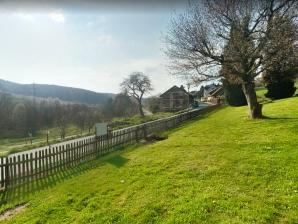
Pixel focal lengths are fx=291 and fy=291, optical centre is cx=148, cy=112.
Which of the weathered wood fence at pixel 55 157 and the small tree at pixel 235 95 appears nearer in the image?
the weathered wood fence at pixel 55 157

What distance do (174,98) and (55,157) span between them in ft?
234

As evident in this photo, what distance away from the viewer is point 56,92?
168 meters

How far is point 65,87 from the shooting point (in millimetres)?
179875

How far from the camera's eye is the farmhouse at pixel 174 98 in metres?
79.8

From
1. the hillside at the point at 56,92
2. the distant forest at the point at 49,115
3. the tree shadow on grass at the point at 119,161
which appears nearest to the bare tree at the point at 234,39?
the tree shadow on grass at the point at 119,161

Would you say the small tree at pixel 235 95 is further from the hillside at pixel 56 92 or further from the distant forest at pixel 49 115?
the hillside at pixel 56 92

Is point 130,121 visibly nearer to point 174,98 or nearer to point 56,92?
point 174,98

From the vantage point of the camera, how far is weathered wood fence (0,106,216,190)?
9.04 m

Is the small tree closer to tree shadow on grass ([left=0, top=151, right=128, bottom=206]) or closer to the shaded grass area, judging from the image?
the shaded grass area

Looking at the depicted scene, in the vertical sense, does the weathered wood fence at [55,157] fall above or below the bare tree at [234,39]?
below

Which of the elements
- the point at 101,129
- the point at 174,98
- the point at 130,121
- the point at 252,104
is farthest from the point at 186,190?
the point at 174,98

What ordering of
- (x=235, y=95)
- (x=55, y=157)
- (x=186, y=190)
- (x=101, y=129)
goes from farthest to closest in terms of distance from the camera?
(x=235, y=95) → (x=101, y=129) → (x=55, y=157) → (x=186, y=190)

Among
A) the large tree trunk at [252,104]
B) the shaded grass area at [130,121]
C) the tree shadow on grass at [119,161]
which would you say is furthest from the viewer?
the shaded grass area at [130,121]

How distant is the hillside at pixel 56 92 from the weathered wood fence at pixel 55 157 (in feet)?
481
